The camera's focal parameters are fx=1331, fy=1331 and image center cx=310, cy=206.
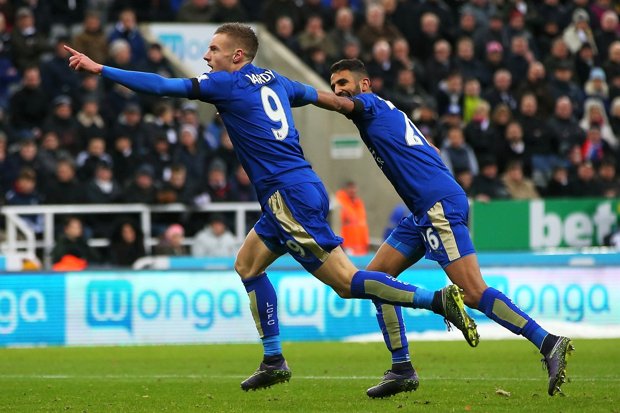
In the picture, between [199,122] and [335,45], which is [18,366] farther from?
[335,45]

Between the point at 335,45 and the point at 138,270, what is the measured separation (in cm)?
761

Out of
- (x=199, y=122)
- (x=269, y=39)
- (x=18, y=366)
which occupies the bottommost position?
(x=18, y=366)

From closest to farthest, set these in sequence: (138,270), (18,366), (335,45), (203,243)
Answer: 1. (18,366)
2. (138,270)
3. (203,243)
4. (335,45)

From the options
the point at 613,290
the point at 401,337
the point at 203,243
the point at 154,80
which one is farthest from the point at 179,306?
the point at 154,80

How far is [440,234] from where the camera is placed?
30.0 ft

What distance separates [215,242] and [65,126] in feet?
8.41

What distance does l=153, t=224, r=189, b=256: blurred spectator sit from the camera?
1720 centimetres

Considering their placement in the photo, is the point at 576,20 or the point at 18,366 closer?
the point at 18,366

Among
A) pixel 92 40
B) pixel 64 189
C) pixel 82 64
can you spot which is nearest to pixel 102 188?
pixel 64 189

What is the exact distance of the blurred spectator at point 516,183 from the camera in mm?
20203

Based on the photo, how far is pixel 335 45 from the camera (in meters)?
21.5

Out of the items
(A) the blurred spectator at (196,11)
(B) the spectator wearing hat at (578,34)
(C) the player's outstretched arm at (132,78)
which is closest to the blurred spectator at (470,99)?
(B) the spectator wearing hat at (578,34)

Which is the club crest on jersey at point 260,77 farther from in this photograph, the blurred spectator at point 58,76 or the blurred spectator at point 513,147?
the blurred spectator at point 513,147

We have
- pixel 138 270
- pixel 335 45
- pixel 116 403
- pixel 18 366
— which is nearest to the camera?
pixel 116 403
